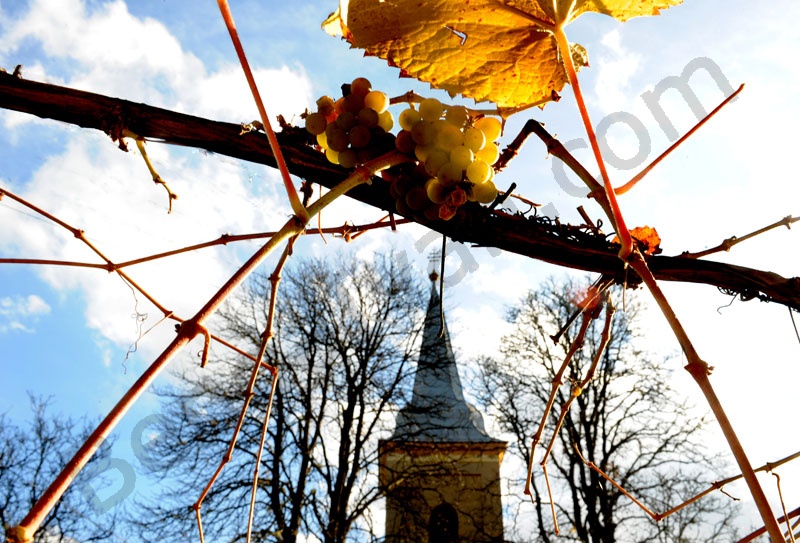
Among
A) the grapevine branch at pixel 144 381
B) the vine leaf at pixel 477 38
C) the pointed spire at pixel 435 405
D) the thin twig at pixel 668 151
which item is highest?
the pointed spire at pixel 435 405

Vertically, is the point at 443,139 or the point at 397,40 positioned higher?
the point at 397,40

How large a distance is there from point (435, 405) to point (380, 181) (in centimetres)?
1044

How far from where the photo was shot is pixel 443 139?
47cm

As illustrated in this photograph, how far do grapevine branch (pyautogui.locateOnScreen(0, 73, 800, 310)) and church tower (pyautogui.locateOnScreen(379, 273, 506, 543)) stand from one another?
8.32 metres

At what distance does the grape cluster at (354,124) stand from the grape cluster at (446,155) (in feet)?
0.08

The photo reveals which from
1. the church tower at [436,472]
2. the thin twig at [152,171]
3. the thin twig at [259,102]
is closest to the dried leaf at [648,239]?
the thin twig at [259,102]

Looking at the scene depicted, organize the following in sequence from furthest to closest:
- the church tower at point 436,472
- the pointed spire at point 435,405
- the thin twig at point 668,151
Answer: the pointed spire at point 435,405
the church tower at point 436,472
the thin twig at point 668,151

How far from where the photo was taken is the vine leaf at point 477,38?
48cm

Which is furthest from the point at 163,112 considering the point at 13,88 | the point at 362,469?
the point at 362,469

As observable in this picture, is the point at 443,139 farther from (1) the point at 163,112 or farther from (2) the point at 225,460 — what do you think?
(2) the point at 225,460

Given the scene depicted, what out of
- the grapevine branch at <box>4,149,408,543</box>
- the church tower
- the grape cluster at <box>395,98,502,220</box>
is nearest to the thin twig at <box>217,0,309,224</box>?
the grapevine branch at <box>4,149,408,543</box>

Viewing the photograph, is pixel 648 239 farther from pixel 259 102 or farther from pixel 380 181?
pixel 259 102

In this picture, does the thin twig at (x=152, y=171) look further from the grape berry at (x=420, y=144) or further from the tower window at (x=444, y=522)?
the tower window at (x=444, y=522)

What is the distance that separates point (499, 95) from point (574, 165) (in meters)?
0.13
